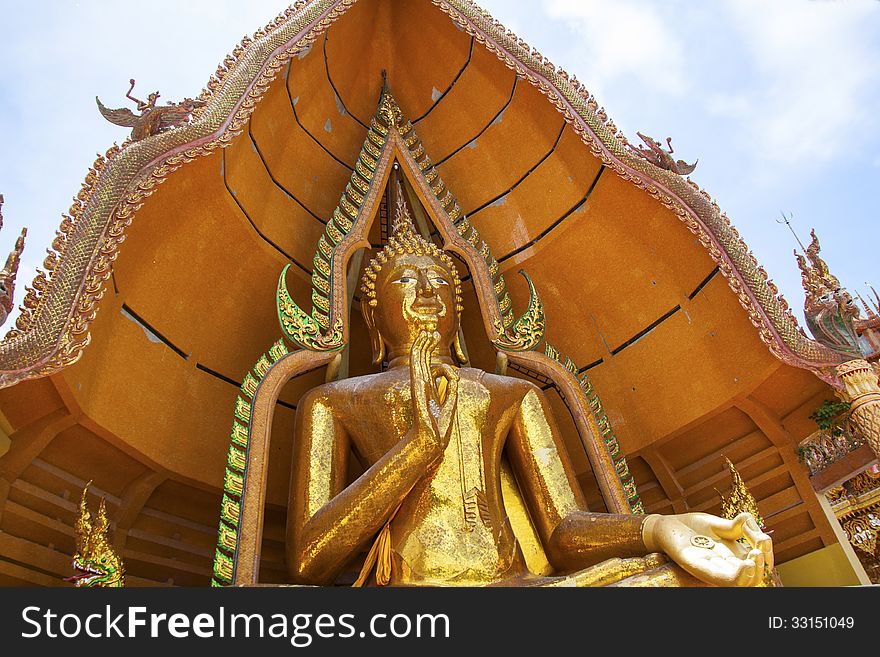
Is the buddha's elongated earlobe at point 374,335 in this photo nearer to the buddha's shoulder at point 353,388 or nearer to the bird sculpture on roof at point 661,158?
the buddha's shoulder at point 353,388

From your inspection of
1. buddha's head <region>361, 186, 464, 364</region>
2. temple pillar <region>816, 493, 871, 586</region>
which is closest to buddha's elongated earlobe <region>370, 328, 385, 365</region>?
buddha's head <region>361, 186, 464, 364</region>

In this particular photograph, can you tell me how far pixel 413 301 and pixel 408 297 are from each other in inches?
1.6

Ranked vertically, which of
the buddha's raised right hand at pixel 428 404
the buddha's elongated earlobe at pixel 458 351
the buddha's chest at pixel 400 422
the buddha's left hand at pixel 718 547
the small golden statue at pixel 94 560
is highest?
the buddha's elongated earlobe at pixel 458 351

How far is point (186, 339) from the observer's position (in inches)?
156

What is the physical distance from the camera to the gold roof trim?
2910 millimetres

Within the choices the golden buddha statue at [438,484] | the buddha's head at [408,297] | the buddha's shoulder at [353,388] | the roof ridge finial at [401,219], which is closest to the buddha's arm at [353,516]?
the golden buddha statue at [438,484]

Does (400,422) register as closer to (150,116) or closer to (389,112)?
(150,116)

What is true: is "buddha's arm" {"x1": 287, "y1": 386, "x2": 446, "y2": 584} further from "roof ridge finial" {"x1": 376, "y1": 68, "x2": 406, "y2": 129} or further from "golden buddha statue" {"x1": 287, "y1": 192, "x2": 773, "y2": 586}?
"roof ridge finial" {"x1": 376, "y1": 68, "x2": 406, "y2": 129}

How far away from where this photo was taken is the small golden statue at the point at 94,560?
2551mm

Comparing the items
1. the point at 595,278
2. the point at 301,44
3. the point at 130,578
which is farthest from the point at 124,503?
the point at 595,278

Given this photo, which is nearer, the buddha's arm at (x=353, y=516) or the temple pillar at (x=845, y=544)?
the buddha's arm at (x=353, y=516)

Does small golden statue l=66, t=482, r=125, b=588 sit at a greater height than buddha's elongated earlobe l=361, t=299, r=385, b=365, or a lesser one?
lesser

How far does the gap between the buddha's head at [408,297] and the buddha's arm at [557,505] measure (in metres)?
0.61

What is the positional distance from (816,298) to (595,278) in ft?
4.24
